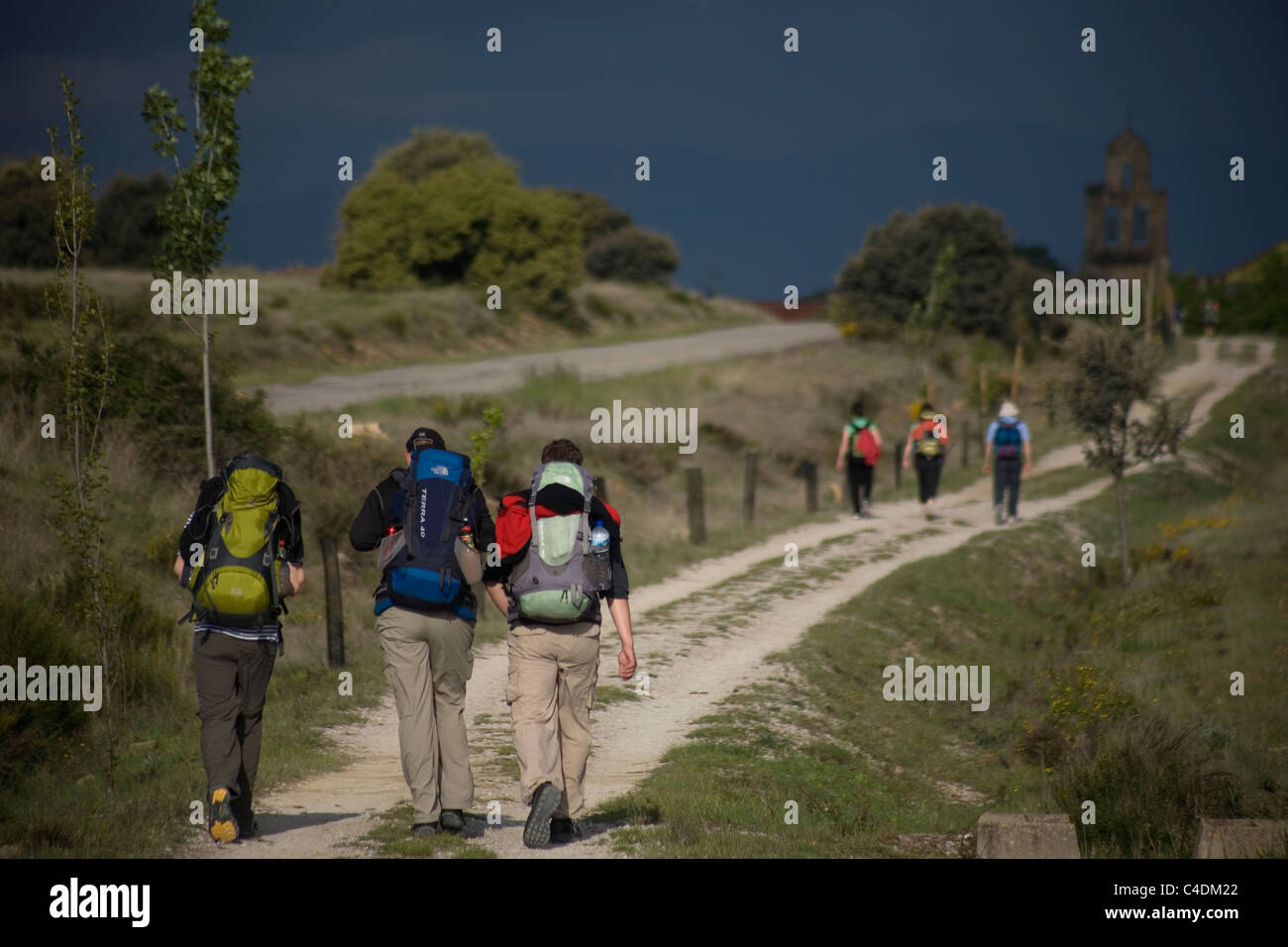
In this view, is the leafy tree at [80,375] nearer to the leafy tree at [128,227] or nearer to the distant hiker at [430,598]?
the distant hiker at [430,598]

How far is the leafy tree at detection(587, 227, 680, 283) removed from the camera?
3118 inches

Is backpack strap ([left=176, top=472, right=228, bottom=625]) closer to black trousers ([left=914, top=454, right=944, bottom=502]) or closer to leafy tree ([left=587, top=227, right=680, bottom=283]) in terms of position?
black trousers ([left=914, top=454, right=944, bottom=502])

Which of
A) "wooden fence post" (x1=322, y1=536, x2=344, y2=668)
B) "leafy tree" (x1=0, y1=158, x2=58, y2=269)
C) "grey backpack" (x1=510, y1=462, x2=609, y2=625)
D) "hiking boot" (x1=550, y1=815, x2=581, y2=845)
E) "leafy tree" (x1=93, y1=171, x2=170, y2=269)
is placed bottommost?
"hiking boot" (x1=550, y1=815, x2=581, y2=845)

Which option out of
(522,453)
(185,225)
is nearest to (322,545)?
(185,225)

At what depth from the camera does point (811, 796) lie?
32.6ft

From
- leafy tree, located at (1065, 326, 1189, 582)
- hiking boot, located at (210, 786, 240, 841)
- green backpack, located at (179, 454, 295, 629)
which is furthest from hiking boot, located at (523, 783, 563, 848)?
leafy tree, located at (1065, 326, 1189, 582)

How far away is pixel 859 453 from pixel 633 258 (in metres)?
57.9

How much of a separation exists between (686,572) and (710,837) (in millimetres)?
11550

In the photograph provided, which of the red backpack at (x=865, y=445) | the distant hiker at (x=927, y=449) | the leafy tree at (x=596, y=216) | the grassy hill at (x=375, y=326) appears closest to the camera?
the distant hiker at (x=927, y=449)

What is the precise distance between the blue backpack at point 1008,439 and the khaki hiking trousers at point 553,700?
15.8 metres

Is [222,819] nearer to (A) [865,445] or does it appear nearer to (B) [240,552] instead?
(B) [240,552]

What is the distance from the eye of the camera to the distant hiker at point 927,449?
21859 millimetres

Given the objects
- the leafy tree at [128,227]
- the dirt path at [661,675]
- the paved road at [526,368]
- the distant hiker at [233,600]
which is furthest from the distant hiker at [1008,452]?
the leafy tree at [128,227]

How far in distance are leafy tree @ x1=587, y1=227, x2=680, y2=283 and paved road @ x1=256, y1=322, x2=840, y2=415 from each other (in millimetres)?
18031
